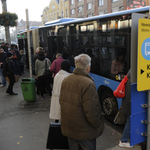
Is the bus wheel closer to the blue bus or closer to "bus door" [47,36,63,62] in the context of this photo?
the blue bus

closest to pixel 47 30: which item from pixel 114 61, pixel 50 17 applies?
pixel 114 61

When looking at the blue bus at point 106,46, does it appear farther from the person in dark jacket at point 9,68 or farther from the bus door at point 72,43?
the person in dark jacket at point 9,68

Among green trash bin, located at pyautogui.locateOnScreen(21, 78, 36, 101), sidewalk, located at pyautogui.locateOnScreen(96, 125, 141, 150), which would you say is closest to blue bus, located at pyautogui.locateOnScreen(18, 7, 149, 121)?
sidewalk, located at pyautogui.locateOnScreen(96, 125, 141, 150)

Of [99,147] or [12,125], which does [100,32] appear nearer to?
[99,147]

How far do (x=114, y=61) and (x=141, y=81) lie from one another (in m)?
2.62

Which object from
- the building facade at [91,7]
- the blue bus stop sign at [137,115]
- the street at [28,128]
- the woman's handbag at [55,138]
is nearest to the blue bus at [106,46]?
the street at [28,128]

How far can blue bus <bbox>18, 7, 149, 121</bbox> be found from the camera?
4.25 metres

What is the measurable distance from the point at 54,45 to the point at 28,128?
4671 mm

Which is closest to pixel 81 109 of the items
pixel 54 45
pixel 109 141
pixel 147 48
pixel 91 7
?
pixel 147 48

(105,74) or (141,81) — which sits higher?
(141,81)

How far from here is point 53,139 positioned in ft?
9.21

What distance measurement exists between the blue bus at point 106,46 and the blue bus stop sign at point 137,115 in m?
1.99

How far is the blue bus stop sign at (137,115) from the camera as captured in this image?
225cm

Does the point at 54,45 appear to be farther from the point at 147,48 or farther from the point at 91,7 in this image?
the point at 91,7
